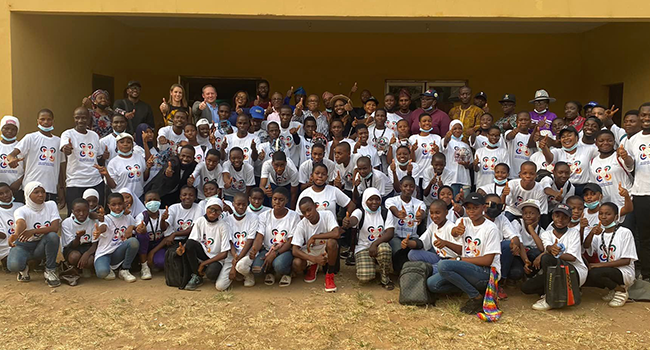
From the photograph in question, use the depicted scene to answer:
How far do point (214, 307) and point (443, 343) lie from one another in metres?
1.93

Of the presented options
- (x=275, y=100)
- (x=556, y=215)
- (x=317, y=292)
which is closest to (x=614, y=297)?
(x=556, y=215)

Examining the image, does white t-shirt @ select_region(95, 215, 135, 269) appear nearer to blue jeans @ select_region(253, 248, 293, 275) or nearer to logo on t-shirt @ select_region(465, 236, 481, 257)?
blue jeans @ select_region(253, 248, 293, 275)

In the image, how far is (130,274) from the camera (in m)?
5.39

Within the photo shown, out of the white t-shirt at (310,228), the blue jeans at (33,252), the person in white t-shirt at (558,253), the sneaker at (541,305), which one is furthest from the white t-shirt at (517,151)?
the blue jeans at (33,252)

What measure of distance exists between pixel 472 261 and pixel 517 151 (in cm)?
228

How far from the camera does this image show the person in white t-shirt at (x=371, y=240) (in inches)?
205

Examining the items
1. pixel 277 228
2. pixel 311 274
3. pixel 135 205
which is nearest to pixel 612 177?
pixel 311 274

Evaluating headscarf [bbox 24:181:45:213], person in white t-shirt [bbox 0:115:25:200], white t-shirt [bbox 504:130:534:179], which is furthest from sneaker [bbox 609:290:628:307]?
person in white t-shirt [bbox 0:115:25:200]

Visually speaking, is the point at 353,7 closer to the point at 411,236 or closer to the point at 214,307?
the point at 411,236

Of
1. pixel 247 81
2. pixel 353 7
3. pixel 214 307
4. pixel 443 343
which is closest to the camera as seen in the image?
pixel 443 343

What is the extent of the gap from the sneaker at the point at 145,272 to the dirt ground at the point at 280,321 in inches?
7.7

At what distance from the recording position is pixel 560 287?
14.9 ft

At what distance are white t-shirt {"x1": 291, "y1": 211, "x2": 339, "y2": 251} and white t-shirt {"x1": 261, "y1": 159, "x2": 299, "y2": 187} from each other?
0.89 m

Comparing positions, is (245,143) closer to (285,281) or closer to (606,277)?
(285,281)
